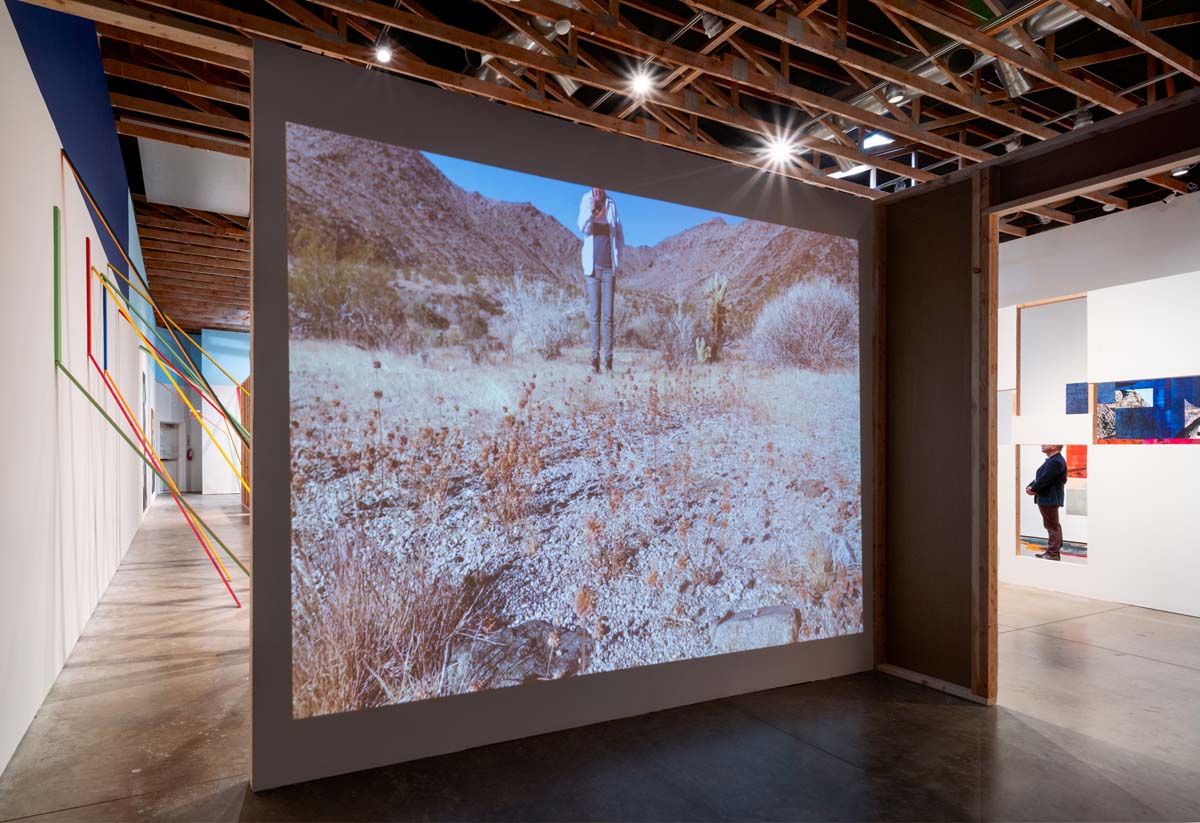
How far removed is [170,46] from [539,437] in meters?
3.58

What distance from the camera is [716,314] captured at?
3791 millimetres

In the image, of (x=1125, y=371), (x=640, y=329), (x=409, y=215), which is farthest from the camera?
(x=1125, y=371)

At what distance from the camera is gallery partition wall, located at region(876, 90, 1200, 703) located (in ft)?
11.9

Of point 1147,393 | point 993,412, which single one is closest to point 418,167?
point 993,412

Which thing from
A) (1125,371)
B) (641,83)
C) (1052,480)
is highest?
(641,83)

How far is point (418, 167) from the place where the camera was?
3.06 m

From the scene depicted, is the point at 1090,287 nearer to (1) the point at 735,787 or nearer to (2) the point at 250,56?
(1) the point at 735,787

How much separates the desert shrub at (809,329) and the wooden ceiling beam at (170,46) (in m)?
3.43

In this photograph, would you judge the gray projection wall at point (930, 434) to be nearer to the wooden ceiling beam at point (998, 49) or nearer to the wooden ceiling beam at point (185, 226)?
the wooden ceiling beam at point (998, 49)

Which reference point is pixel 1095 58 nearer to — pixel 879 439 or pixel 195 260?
pixel 879 439

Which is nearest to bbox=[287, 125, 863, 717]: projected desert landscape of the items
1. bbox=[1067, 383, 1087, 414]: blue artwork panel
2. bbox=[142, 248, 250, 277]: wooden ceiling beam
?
bbox=[1067, 383, 1087, 414]: blue artwork panel

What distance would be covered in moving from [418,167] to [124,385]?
5692 millimetres

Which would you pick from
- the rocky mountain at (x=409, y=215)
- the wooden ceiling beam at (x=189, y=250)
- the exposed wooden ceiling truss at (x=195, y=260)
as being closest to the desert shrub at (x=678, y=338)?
the rocky mountain at (x=409, y=215)

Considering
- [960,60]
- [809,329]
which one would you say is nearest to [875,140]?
[960,60]
